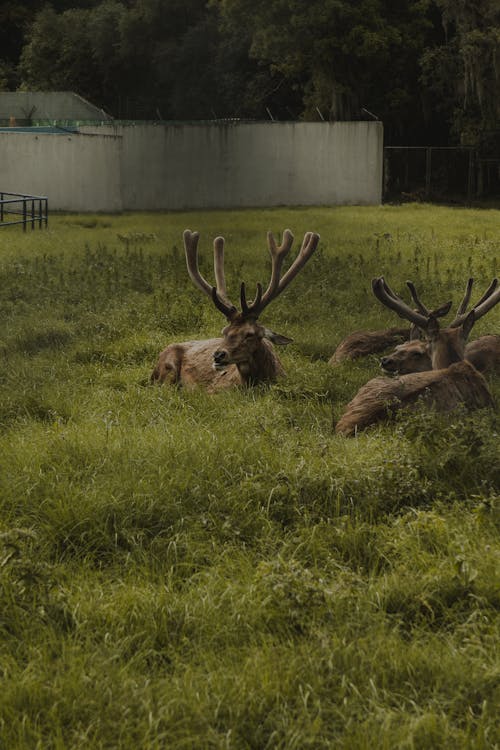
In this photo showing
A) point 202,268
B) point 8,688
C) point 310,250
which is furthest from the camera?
point 202,268

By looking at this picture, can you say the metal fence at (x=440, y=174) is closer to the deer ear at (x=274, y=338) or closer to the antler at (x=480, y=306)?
the antler at (x=480, y=306)

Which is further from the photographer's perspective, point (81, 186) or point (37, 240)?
point (81, 186)

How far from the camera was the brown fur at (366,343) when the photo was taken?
8.17 m

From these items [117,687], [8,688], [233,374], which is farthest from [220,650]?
[233,374]

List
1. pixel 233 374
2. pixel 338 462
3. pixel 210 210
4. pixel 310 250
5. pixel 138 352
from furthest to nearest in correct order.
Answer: pixel 210 210
pixel 138 352
pixel 310 250
pixel 233 374
pixel 338 462

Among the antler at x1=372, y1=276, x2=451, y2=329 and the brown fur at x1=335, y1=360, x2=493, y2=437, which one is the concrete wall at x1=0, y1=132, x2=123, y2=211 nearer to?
the antler at x1=372, y1=276, x2=451, y2=329

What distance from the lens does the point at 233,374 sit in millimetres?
7426

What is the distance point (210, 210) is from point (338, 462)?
2351 cm

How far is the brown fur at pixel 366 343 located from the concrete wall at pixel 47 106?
38.0m

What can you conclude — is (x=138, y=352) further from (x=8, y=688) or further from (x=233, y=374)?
(x=8, y=688)

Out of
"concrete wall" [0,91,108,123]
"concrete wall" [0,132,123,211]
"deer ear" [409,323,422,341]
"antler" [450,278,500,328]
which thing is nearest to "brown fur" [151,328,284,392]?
"deer ear" [409,323,422,341]

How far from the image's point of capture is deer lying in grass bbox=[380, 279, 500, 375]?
705 centimetres

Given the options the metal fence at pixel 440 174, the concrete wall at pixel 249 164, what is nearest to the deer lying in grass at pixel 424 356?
the concrete wall at pixel 249 164

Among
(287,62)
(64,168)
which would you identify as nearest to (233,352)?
(64,168)
